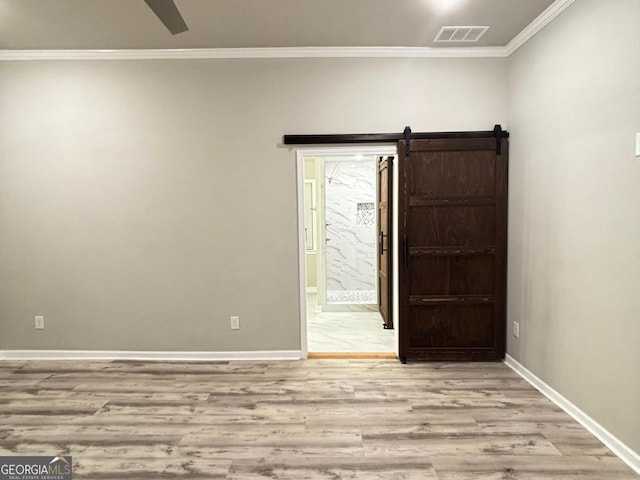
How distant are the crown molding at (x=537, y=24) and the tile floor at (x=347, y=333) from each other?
9.90ft

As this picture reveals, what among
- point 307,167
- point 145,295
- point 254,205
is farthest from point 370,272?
point 145,295

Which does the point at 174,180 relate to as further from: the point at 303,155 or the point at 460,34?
the point at 460,34

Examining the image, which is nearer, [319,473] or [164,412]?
[319,473]

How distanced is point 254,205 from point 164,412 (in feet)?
5.98

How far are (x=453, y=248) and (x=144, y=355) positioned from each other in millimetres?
3079

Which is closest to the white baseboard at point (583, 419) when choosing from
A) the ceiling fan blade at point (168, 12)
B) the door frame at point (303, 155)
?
the door frame at point (303, 155)

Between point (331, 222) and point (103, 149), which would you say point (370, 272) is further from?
point (103, 149)

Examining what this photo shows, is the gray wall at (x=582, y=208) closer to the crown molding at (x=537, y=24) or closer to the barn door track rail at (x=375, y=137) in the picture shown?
the crown molding at (x=537, y=24)

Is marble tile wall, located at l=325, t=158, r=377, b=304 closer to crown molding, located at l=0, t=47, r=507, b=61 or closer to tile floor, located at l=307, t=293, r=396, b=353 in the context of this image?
tile floor, located at l=307, t=293, r=396, b=353

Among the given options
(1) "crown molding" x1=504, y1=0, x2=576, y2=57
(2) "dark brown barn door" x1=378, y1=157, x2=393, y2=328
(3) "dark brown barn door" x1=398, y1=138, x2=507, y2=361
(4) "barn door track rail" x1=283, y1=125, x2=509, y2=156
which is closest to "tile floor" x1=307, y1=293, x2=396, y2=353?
(2) "dark brown barn door" x1=378, y1=157, x2=393, y2=328

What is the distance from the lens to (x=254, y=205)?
351 cm

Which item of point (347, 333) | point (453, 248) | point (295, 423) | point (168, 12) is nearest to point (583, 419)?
point (453, 248)

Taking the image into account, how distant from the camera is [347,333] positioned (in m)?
4.55

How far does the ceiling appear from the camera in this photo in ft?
8.75
